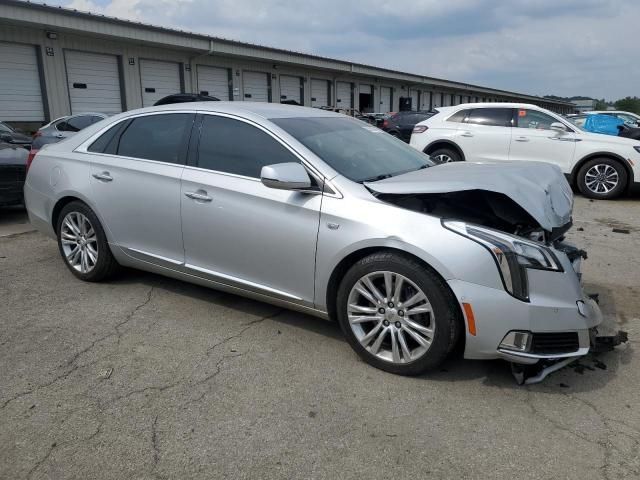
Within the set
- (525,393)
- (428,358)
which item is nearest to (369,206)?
(428,358)

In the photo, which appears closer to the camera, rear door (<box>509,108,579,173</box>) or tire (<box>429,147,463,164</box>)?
rear door (<box>509,108,579,173</box>)

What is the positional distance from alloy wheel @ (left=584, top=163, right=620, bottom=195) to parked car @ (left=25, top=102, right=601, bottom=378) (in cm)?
630

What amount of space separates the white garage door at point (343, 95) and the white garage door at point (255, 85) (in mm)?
7674

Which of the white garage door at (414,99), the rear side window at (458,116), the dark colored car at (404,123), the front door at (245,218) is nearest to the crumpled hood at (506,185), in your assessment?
the front door at (245,218)

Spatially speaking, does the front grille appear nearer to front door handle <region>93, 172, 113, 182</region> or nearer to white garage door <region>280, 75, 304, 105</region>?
front door handle <region>93, 172, 113, 182</region>

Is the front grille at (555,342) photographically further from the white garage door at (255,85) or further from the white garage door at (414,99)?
the white garage door at (414,99)

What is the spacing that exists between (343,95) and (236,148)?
32613 millimetres

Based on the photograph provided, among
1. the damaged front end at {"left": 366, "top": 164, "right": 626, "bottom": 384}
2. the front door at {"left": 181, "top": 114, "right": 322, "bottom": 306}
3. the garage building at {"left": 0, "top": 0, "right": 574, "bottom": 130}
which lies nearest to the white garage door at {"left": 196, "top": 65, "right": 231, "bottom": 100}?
the garage building at {"left": 0, "top": 0, "right": 574, "bottom": 130}

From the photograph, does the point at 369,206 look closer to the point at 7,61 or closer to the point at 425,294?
the point at 425,294

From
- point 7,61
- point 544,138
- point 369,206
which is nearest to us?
point 369,206

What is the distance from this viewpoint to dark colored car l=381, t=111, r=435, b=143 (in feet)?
55.1

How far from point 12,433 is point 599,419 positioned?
2.98m

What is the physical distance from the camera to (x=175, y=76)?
75.2ft

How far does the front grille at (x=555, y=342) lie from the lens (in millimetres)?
2779
